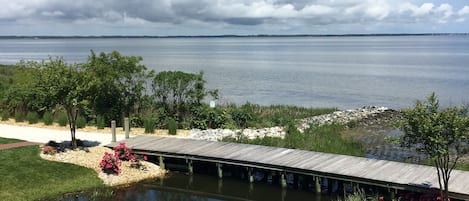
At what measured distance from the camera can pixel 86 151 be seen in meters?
19.8

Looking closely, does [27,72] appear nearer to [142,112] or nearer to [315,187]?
[142,112]

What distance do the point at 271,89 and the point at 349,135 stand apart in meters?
23.9

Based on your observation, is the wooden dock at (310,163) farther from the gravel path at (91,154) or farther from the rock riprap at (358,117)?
the rock riprap at (358,117)

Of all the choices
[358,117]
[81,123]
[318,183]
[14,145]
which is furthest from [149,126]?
[358,117]

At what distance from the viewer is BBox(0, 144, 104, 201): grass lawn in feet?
52.1

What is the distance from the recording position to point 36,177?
16.9 m

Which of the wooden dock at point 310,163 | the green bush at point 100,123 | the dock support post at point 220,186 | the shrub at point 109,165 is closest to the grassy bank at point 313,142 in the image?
the wooden dock at point 310,163

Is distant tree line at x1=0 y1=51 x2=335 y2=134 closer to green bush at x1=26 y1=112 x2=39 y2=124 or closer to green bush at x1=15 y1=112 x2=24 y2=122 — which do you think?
green bush at x1=26 y1=112 x2=39 y2=124

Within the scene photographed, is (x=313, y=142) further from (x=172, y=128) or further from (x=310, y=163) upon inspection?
(x=172, y=128)

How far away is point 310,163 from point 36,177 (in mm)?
9023

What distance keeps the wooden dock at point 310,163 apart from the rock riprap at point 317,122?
289cm

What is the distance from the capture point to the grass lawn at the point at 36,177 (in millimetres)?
15870

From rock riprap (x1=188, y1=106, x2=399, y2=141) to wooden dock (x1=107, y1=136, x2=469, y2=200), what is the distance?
9.48 ft

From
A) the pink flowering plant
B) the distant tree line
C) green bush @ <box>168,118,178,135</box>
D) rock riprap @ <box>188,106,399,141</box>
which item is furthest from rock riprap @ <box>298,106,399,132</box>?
the pink flowering plant
